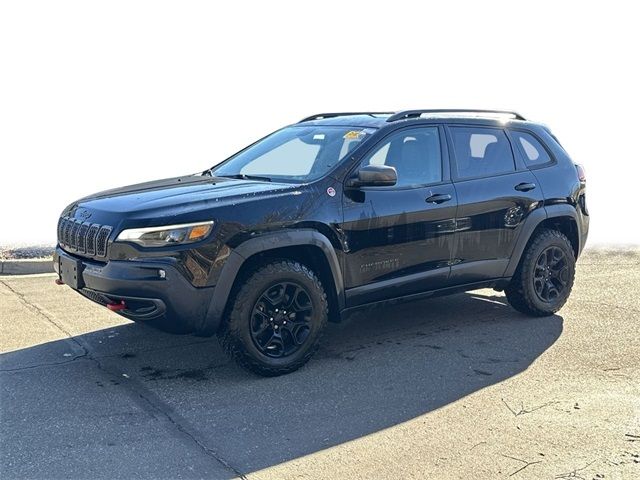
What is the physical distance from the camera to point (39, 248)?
914cm

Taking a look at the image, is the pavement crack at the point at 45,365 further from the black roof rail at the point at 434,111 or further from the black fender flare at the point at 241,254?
the black roof rail at the point at 434,111

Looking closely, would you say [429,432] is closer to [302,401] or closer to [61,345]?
[302,401]

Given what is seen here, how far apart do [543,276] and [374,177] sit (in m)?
2.28

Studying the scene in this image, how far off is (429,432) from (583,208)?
352 centimetres

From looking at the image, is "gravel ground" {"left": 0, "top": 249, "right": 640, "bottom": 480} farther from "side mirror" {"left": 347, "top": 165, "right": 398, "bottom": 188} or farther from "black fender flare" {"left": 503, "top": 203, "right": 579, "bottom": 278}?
"side mirror" {"left": 347, "top": 165, "right": 398, "bottom": 188}

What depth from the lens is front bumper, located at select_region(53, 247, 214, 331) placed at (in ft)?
14.8

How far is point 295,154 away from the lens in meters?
5.84

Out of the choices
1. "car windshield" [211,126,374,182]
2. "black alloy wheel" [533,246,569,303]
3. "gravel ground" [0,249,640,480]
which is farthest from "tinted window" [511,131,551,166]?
"car windshield" [211,126,374,182]

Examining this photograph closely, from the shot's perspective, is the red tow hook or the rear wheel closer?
the red tow hook

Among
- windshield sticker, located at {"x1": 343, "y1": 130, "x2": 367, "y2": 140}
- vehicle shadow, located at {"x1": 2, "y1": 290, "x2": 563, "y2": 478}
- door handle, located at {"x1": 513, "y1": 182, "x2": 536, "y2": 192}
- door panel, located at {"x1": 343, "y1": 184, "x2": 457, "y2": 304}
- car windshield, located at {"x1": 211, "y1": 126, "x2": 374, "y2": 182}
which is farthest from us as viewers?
door handle, located at {"x1": 513, "y1": 182, "x2": 536, "y2": 192}

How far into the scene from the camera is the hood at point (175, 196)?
15.4 ft

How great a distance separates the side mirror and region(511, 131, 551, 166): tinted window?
5.88 feet

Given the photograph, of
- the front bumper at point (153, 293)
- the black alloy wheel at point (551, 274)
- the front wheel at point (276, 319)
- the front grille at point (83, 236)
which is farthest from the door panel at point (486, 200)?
the front grille at point (83, 236)

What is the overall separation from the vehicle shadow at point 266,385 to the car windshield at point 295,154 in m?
1.36
